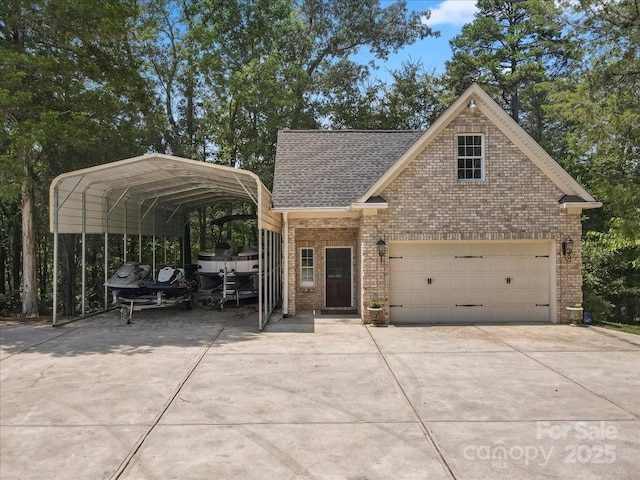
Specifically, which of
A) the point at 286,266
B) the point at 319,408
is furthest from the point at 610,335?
the point at 319,408

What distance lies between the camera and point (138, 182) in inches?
571

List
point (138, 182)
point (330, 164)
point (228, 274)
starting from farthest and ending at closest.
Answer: point (330, 164), point (228, 274), point (138, 182)

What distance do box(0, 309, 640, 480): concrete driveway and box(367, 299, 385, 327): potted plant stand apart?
1639 mm

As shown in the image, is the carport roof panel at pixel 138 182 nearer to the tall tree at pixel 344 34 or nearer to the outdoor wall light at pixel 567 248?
the outdoor wall light at pixel 567 248

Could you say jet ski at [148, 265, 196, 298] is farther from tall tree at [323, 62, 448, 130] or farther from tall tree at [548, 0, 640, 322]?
tall tree at [323, 62, 448, 130]

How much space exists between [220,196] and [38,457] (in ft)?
51.4

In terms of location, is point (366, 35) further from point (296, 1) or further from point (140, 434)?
point (140, 434)

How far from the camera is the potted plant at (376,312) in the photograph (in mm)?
12633

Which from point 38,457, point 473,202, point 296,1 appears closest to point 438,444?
point 38,457

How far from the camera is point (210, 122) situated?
2653cm

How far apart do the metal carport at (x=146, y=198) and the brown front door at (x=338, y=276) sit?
1852mm

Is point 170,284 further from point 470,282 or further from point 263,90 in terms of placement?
point 263,90

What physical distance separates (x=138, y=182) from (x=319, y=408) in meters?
10.7

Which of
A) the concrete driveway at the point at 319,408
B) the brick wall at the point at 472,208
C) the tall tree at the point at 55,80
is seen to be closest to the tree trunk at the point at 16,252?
the tall tree at the point at 55,80
